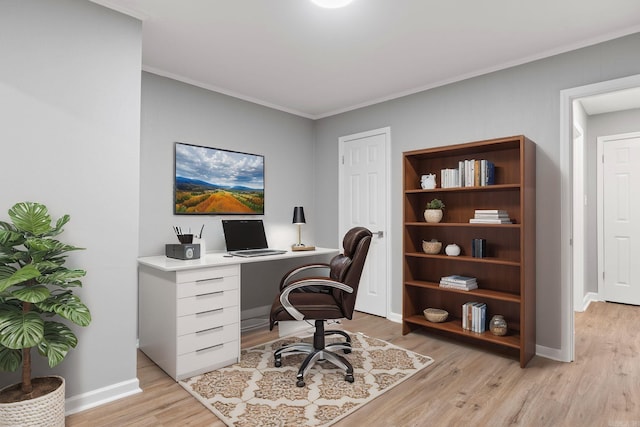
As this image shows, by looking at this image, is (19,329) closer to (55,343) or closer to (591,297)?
(55,343)

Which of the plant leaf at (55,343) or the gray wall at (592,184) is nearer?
the plant leaf at (55,343)

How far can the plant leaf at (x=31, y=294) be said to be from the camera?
163cm

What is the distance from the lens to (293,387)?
241 centimetres

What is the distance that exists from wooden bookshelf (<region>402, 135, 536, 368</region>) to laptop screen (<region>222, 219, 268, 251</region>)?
1.49 metres

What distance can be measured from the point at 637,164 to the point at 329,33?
4251 mm

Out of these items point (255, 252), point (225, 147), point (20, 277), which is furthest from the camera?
point (225, 147)

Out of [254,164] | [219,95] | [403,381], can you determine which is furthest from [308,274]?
[219,95]

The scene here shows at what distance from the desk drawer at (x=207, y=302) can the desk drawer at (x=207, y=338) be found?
0.53 feet

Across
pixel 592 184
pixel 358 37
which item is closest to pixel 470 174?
pixel 358 37

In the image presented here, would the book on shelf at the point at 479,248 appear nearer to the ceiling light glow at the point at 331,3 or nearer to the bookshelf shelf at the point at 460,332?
the bookshelf shelf at the point at 460,332

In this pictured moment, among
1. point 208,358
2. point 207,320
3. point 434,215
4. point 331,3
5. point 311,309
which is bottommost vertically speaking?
point 208,358

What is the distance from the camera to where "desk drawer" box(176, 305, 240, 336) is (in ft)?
8.21

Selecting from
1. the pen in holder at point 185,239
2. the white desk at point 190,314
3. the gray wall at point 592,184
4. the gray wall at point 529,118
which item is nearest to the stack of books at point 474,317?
the gray wall at point 529,118

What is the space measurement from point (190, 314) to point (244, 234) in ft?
4.16
